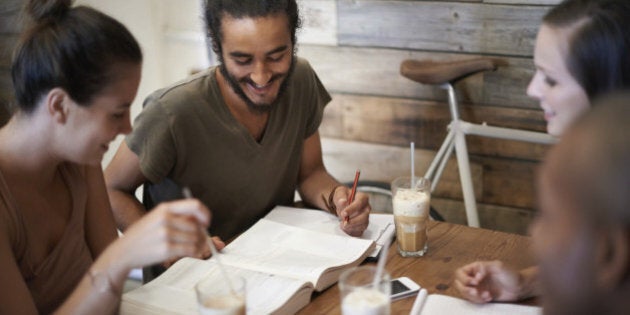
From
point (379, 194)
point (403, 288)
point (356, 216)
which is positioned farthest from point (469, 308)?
point (379, 194)

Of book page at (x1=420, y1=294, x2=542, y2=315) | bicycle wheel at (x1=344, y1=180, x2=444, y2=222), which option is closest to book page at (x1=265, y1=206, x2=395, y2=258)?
book page at (x1=420, y1=294, x2=542, y2=315)

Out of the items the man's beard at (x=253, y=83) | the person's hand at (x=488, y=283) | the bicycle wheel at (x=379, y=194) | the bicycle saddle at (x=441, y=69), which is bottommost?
the bicycle wheel at (x=379, y=194)

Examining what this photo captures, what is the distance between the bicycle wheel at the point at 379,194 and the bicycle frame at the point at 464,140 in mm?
153

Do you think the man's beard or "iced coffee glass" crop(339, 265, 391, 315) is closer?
"iced coffee glass" crop(339, 265, 391, 315)

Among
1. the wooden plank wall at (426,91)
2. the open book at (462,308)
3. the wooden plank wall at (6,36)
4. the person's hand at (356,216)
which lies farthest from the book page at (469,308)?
the wooden plank wall at (6,36)

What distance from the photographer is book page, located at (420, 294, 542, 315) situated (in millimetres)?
1291

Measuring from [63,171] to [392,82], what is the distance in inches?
56.9

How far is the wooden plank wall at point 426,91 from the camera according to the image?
7.64 feet

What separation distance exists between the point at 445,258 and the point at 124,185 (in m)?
0.84

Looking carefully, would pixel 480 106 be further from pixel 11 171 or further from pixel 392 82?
pixel 11 171

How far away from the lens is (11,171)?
128 cm

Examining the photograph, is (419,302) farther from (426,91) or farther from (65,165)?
(426,91)

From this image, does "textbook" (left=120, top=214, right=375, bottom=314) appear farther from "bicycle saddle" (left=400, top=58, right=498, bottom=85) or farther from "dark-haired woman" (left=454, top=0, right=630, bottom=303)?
"bicycle saddle" (left=400, top=58, right=498, bottom=85)

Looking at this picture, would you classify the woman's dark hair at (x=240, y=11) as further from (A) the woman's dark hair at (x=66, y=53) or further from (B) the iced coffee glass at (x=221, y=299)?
(B) the iced coffee glass at (x=221, y=299)
